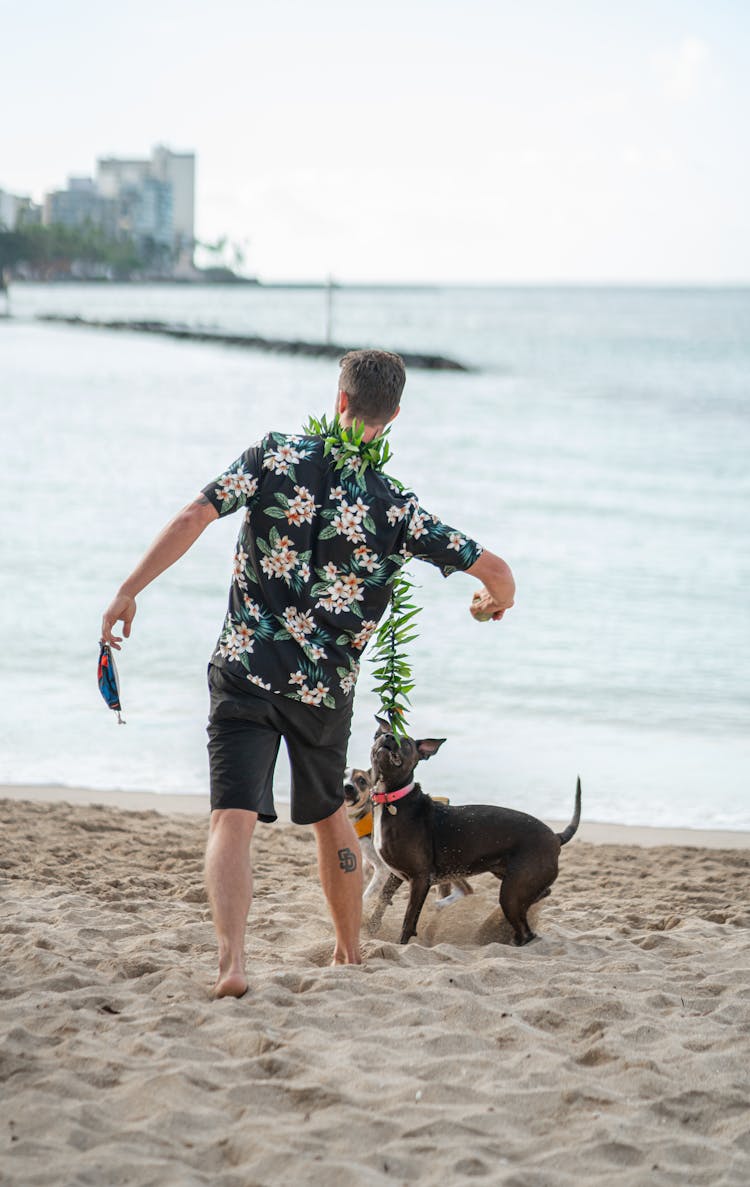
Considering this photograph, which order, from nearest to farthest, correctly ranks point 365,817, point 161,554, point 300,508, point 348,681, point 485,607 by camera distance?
point 161,554 < point 300,508 < point 348,681 < point 485,607 < point 365,817

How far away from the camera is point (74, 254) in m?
124

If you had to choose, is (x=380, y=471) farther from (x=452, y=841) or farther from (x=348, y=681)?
(x=452, y=841)

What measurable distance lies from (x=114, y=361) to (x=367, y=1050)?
5799 cm

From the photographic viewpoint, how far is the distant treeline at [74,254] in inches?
4532

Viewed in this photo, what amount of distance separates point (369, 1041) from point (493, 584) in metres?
1.39

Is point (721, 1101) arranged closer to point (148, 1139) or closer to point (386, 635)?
point (148, 1139)

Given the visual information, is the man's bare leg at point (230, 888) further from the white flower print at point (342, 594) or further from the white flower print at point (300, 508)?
the white flower print at point (300, 508)

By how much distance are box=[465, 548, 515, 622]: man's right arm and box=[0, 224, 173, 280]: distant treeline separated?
373 feet

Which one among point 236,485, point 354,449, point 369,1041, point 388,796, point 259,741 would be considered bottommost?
point 369,1041

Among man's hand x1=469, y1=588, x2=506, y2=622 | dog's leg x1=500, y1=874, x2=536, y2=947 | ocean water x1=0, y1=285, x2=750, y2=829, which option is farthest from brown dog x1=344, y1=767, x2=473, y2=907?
ocean water x1=0, y1=285, x2=750, y2=829

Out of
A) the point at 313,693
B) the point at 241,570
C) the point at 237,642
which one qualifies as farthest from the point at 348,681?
the point at 241,570

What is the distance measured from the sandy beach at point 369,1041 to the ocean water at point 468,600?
2.29 m

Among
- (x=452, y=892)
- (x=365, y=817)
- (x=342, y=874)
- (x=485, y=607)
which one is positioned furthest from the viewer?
(x=452, y=892)

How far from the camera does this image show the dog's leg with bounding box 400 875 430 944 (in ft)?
15.8
